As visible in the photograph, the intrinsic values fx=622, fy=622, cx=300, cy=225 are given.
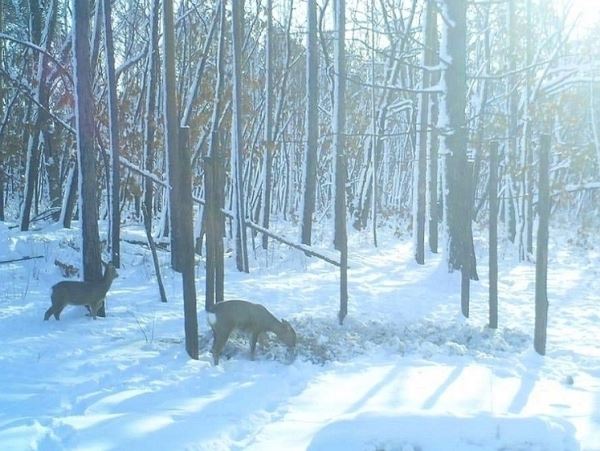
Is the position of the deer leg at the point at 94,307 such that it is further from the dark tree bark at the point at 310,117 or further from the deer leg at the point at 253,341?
the dark tree bark at the point at 310,117

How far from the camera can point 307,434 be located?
4699 millimetres

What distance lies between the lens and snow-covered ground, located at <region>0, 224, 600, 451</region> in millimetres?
4512

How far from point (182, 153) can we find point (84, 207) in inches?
123

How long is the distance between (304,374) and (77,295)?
3.87 metres

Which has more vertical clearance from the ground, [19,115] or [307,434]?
[19,115]

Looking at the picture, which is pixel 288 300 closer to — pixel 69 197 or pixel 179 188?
pixel 179 188

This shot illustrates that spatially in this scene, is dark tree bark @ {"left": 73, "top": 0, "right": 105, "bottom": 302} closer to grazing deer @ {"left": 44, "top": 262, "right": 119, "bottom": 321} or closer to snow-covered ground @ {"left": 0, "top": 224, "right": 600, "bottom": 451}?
grazing deer @ {"left": 44, "top": 262, "right": 119, "bottom": 321}

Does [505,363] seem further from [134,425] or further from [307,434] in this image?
[134,425]

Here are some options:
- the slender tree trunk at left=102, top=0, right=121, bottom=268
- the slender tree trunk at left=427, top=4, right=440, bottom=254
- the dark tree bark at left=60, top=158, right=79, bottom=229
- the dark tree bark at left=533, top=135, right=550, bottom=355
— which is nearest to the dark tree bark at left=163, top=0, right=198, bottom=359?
the slender tree trunk at left=102, top=0, right=121, bottom=268

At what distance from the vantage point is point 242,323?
24.1ft

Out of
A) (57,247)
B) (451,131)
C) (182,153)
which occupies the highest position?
(451,131)

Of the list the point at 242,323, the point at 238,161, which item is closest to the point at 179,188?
the point at 242,323

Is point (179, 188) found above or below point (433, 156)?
below

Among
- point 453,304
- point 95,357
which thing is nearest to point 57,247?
point 95,357
